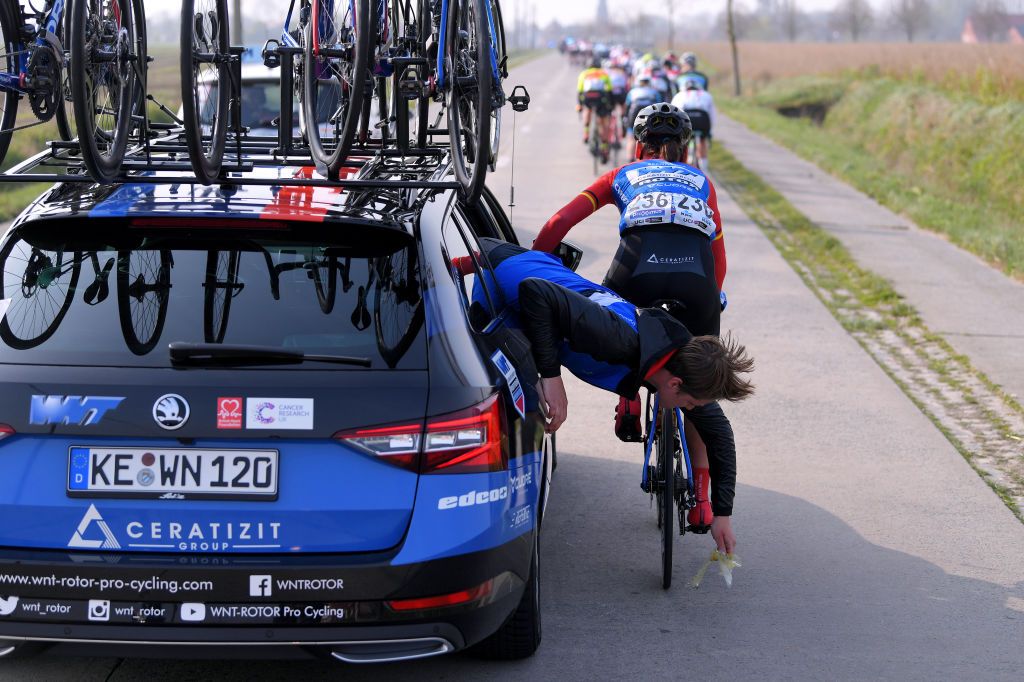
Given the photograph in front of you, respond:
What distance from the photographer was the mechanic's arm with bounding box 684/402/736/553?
18.3 feet

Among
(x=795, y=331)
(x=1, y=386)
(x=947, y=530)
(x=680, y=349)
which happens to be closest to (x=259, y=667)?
(x=1, y=386)

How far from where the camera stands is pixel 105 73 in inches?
225

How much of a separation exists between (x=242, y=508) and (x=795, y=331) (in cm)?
800

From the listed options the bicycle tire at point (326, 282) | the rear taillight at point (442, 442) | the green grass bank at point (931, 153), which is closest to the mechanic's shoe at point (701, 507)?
the rear taillight at point (442, 442)

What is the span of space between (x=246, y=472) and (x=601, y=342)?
1.39 metres

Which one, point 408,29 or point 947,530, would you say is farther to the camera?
point 408,29

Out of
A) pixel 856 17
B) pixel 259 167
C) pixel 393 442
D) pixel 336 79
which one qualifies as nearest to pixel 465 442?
pixel 393 442

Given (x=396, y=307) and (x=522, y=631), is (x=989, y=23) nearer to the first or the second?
(x=522, y=631)

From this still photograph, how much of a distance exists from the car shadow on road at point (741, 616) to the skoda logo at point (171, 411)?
1.20 metres

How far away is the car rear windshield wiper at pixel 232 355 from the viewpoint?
384 centimetres

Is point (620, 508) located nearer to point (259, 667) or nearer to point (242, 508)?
point (259, 667)

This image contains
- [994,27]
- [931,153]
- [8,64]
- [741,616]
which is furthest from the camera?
[994,27]

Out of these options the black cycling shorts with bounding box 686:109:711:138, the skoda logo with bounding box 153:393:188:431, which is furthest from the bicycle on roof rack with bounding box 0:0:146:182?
the black cycling shorts with bounding box 686:109:711:138

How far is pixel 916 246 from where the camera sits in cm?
1634
